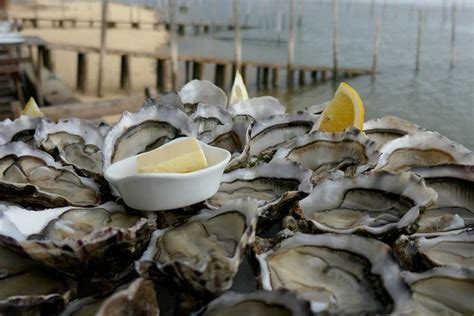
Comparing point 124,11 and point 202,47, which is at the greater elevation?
point 124,11

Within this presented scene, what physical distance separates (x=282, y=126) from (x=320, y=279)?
536mm

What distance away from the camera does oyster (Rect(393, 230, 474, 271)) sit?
0.68 meters

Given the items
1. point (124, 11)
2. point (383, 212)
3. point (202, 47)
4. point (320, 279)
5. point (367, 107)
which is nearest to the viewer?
point (320, 279)

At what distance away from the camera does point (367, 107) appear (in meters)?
10.3

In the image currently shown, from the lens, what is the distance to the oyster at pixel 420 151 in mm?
981

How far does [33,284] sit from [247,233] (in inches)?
12.6

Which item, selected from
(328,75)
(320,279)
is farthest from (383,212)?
(328,75)

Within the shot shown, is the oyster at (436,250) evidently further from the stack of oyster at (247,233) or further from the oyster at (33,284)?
the oyster at (33,284)

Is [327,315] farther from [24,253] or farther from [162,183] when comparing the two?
[24,253]

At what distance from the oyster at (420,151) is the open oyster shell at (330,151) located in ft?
0.21

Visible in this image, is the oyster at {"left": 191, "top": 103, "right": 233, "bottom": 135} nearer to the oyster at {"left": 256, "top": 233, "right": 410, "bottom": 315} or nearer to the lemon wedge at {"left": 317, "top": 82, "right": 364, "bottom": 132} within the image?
the lemon wedge at {"left": 317, "top": 82, "right": 364, "bottom": 132}

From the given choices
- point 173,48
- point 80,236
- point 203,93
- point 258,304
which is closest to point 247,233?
point 258,304

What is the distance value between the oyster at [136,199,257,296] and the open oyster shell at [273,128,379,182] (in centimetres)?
27

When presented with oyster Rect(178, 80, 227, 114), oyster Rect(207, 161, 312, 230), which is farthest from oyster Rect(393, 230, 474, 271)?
oyster Rect(178, 80, 227, 114)
